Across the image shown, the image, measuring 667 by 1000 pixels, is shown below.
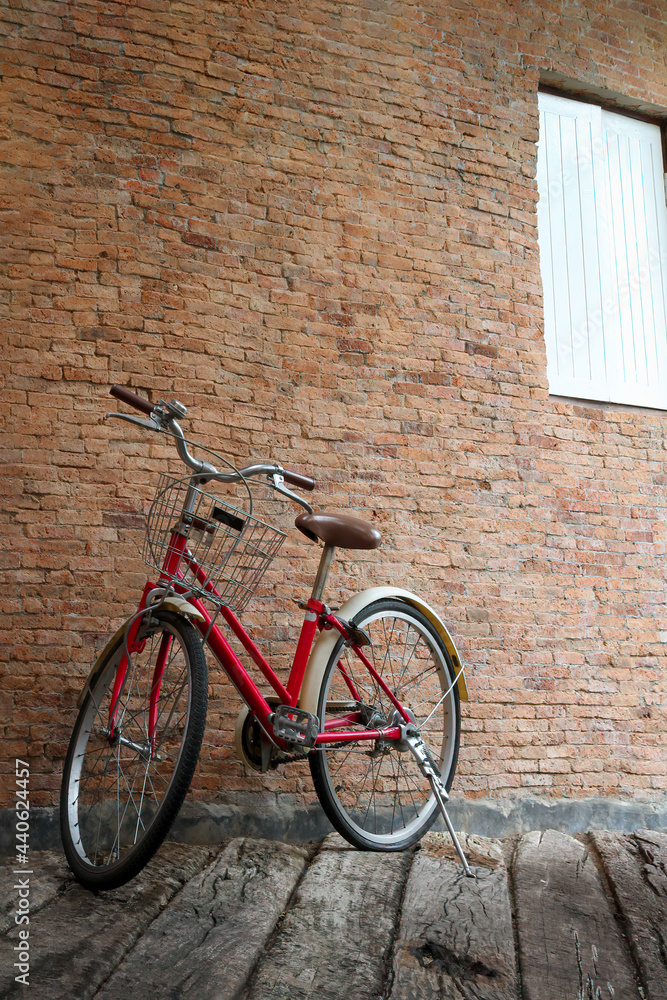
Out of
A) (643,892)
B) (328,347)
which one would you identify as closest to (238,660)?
(643,892)

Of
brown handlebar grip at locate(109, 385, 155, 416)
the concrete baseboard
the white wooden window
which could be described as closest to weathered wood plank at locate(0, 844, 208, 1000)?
the concrete baseboard

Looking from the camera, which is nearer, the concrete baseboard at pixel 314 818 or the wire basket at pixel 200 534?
the wire basket at pixel 200 534

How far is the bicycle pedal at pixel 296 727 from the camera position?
2570 millimetres

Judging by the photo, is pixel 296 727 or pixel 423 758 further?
pixel 423 758

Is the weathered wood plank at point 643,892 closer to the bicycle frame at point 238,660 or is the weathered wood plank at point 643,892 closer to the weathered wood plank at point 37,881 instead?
the bicycle frame at point 238,660

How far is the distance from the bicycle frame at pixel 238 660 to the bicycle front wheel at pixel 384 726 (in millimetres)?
38

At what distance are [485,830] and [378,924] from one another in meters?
1.56

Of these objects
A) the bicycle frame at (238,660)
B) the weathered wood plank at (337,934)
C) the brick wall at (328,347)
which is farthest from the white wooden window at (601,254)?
the weathered wood plank at (337,934)

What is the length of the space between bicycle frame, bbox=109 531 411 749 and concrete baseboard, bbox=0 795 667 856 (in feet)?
2.39

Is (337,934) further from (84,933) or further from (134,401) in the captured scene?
(134,401)

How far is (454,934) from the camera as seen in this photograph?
2.16m

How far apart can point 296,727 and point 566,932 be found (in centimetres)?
96

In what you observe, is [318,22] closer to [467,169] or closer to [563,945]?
[467,169]

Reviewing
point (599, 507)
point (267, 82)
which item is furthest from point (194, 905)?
point (267, 82)
